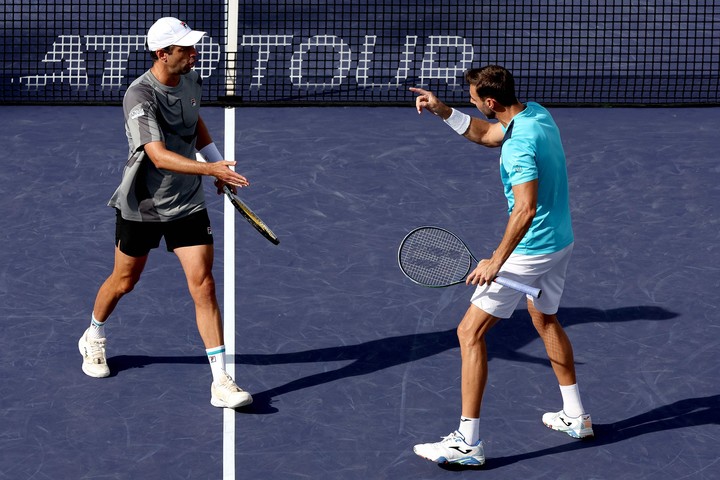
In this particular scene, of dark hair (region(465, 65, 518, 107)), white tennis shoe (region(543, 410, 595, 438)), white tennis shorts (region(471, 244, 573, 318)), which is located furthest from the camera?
white tennis shoe (region(543, 410, 595, 438))

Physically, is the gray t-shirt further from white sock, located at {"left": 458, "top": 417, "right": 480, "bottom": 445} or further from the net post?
white sock, located at {"left": 458, "top": 417, "right": 480, "bottom": 445}

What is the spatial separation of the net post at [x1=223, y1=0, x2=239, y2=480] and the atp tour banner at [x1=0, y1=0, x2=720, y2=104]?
8 cm

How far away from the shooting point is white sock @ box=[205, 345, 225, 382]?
786 centimetres

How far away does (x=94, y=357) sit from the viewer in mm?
8234

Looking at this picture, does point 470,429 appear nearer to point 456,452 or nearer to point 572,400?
point 456,452

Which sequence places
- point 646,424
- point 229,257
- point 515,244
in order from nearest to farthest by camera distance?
point 515,244, point 646,424, point 229,257

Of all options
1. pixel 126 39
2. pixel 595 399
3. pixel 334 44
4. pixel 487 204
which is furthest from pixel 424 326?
pixel 126 39

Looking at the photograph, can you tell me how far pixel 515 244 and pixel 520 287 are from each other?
0.27 meters

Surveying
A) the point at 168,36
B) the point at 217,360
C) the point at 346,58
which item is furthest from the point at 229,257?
the point at 346,58

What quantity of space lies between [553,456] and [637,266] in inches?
107

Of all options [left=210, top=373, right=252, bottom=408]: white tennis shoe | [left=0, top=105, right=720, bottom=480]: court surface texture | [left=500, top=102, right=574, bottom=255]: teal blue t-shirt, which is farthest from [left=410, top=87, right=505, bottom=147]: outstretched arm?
[left=210, top=373, right=252, bottom=408]: white tennis shoe

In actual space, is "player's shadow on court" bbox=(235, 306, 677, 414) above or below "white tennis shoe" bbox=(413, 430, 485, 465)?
above

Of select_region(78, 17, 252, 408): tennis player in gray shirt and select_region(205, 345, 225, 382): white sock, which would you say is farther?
select_region(205, 345, 225, 382): white sock

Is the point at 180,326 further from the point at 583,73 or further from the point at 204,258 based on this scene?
the point at 583,73
